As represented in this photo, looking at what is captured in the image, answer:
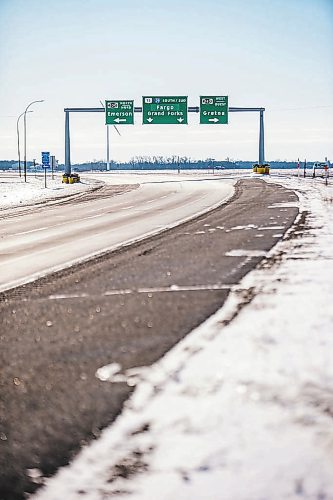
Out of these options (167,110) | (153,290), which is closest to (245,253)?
(153,290)

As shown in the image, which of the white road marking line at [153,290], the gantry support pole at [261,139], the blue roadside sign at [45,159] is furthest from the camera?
the gantry support pole at [261,139]

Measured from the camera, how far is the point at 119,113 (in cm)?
4997

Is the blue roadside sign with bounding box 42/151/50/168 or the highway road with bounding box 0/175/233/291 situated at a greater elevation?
the blue roadside sign with bounding box 42/151/50/168

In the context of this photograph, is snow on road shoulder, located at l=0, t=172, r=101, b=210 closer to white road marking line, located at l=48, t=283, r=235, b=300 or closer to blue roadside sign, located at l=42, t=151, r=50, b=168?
blue roadside sign, located at l=42, t=151, r=50, b=168

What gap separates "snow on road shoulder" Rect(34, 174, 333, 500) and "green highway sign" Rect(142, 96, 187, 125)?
46751 millimetres

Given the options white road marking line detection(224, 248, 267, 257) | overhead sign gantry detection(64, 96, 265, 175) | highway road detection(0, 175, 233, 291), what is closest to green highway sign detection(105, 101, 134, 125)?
overhead sign gantry detection(64, 96, 265, 175)

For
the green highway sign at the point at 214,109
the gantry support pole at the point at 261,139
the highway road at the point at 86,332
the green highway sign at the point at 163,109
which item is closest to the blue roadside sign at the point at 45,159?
the green highway sign at the point at 163,109

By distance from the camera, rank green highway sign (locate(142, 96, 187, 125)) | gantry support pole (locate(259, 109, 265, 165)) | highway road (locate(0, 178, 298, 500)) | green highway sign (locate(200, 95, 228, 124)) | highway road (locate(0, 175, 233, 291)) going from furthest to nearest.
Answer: green highway sign (locate(200, 95, 228, 124))
green highway sign (locate(142, 96, 187, 125))
gantry support pole (locate(259, 109, 265, 165))
highway road (locate(0, 175, 233, 291))
highway road (locate(0, 178, 298, 500))

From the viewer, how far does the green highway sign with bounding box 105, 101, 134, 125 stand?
163 feet

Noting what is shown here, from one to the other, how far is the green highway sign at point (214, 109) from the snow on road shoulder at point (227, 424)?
4727 centimetres

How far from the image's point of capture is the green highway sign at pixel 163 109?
1955 inches

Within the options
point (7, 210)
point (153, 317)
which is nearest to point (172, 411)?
point (153, 317)

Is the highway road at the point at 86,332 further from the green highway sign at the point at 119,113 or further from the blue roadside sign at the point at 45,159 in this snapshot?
the green highway sign at the point at 119,113

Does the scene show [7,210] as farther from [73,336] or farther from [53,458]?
[53,458]
